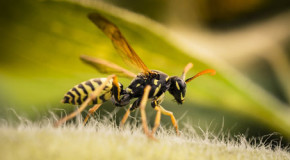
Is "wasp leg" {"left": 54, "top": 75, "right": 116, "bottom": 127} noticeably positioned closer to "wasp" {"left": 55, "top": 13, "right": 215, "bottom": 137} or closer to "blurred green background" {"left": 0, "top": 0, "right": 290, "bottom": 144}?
"wasp" {"left": 55, "top": 13, "right": 215, "bottom": 137}

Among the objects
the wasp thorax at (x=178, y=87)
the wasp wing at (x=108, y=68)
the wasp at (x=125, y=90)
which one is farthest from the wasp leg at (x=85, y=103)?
the wasp thorax at (x=178, y=87)

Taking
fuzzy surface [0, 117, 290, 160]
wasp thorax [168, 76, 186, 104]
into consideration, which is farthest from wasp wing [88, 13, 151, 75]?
fuzzy surface [0, 117, 290, 160]

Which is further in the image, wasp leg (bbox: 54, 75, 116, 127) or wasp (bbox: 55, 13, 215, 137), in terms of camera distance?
wasp (bbox: 55, 13, 215, 137)

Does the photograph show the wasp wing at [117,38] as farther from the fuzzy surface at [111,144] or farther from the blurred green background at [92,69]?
the fuzzy surface at [111,144]

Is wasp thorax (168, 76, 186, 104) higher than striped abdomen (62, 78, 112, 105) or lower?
higher

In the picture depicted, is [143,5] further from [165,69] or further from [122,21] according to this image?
[122,21]

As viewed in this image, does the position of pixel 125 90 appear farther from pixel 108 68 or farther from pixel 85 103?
pixel 85 103

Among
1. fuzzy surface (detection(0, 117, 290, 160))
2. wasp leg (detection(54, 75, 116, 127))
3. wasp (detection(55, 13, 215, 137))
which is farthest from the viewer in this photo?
wasp (detection(55, 13, 215, 137))

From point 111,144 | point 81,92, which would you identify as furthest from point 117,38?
point 111,144
